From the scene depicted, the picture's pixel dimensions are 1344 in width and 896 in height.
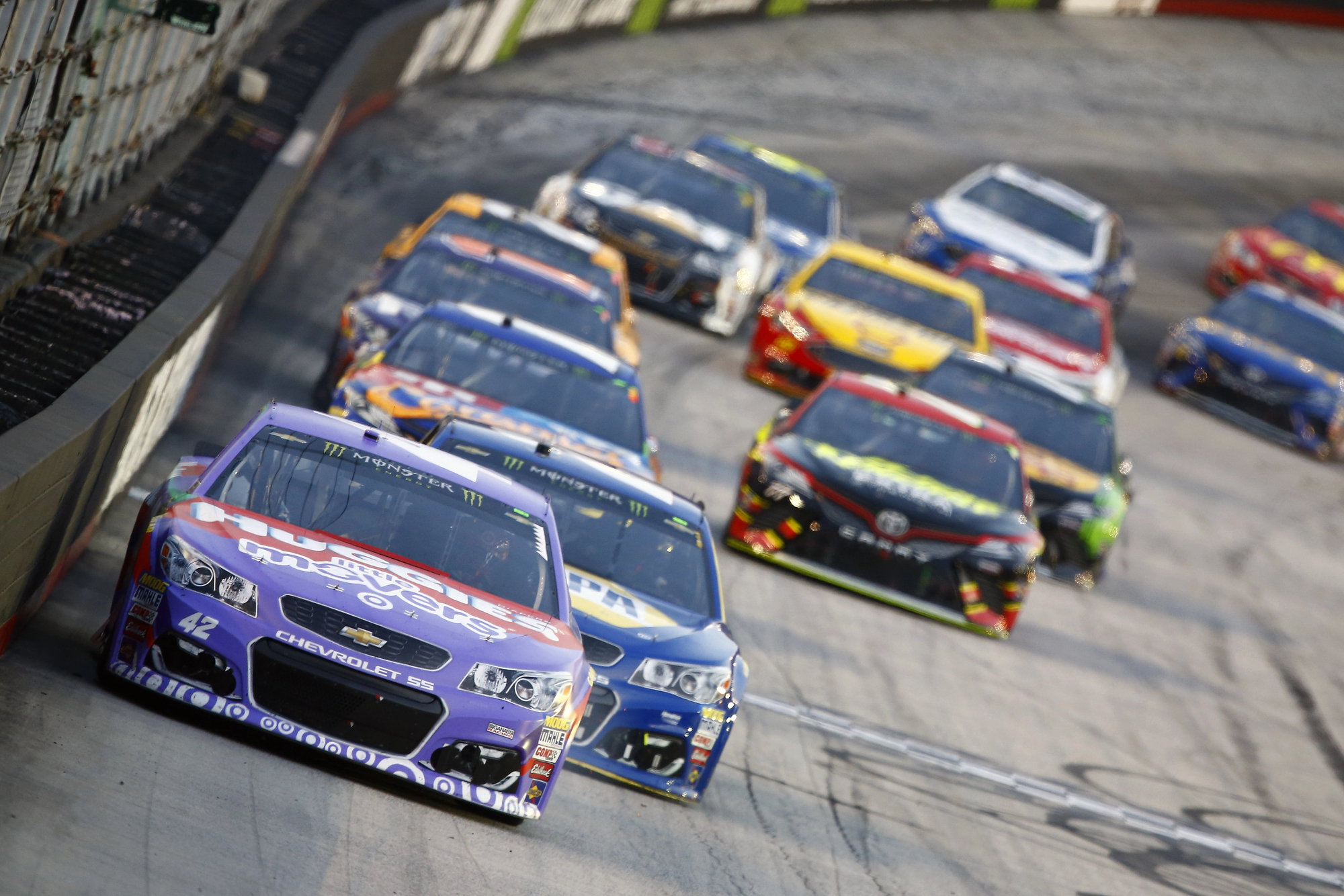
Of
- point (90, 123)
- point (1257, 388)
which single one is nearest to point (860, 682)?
point (90, 123)

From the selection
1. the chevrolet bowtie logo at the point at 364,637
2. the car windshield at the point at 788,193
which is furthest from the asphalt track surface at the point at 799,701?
→ the car windshield at the point at 788,193

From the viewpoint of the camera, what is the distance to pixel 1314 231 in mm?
30172

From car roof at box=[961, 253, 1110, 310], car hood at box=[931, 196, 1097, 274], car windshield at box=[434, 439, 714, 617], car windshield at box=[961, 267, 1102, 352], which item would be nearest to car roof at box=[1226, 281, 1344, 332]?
car hood at box=[931, 196, 1097, 274]

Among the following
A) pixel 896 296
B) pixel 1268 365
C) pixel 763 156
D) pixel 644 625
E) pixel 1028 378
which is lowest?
pixel 763 156

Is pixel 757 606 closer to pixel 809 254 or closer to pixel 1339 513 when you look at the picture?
pixel 809 254

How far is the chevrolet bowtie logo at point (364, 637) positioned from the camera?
7445mm

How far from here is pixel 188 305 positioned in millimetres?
11477

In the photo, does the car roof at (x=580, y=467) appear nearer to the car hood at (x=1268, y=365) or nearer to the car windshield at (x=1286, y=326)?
the car hood at (x=1268, y=365)

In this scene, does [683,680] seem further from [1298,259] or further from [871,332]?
[1298,259]

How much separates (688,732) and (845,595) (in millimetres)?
4625

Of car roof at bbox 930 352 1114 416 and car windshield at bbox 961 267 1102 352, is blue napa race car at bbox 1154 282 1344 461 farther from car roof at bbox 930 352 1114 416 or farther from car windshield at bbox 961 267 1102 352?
car roof at bbox 930 352 1114 416

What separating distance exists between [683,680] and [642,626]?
12.6 inches

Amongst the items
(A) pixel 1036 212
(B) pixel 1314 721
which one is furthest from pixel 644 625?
(A) pixel 1036 212

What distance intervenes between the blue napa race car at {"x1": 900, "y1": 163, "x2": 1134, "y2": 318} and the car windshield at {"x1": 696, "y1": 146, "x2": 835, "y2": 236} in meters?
1.40
